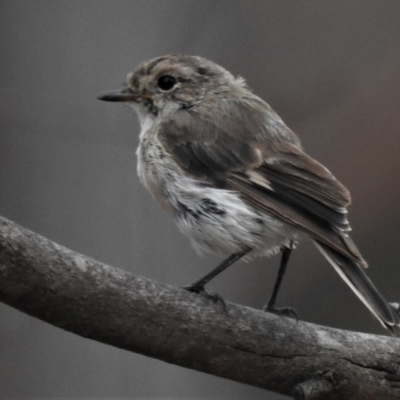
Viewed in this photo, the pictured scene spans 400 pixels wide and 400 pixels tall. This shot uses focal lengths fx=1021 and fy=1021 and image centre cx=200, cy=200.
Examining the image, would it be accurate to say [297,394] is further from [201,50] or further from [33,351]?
[201,50]

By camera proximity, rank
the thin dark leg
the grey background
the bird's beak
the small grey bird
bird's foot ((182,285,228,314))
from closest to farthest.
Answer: bird's foot ((182,285,228,314))
the thin dark leg
the small grey bird
the bird's beak
the grey background

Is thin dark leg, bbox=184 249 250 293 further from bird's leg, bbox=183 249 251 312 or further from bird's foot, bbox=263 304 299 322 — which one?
bird's foot, bbox=263 304 299 322

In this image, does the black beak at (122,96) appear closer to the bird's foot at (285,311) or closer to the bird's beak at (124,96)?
the bird's beak at (124,96)

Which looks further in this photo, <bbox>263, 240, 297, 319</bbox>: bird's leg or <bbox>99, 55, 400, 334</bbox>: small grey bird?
<bbox>263, 240, 297, 319</bbox>: bird's leg

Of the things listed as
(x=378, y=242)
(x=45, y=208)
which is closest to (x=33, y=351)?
(x=45, y=208)

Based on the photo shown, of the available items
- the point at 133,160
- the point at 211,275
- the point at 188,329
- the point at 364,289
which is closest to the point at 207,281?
the point at 211,275

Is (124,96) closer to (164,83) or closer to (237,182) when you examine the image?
(164,83)

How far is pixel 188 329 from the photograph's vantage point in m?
3.76

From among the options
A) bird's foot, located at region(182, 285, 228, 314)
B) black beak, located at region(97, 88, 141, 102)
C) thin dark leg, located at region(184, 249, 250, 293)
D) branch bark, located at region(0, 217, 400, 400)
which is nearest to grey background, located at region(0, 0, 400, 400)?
black beak, located at region(97, 88, 141, 102)

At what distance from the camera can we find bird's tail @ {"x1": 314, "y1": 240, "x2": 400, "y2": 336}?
4023 mm

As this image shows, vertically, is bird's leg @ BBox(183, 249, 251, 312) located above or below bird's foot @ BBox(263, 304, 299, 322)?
above

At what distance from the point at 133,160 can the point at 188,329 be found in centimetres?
270

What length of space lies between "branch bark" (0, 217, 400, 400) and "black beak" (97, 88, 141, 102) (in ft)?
4.26

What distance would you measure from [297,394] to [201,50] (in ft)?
11.3
